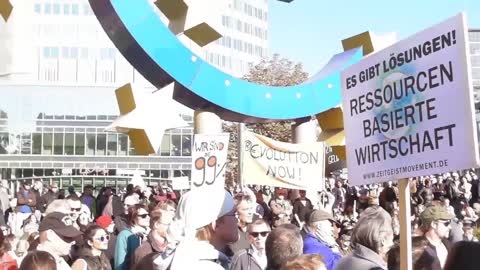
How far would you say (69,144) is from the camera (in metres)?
55.8

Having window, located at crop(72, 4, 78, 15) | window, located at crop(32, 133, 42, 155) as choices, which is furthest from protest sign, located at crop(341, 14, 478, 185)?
window, located at crop(72, 4, 78, 15)

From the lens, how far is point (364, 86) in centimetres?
461

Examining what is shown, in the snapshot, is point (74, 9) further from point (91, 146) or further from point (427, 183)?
point (427, 183)

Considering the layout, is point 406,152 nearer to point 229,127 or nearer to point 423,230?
point 423,230

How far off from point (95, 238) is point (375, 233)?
247cm

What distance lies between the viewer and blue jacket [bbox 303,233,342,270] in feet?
18.9

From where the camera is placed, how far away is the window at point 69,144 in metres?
55.8

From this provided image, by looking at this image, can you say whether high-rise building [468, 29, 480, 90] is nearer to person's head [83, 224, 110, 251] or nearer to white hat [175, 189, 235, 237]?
person's head [83, 224, 110, 251]

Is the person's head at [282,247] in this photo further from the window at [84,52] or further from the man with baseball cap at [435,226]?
the window at [84,52]

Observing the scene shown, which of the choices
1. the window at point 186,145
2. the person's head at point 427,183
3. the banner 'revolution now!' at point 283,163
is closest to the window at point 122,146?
the window at point 186,145

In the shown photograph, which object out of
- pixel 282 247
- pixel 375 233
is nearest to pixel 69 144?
pixel 282 247

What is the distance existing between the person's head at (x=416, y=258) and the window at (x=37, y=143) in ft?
176

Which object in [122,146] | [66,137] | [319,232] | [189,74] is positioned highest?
[66,137]

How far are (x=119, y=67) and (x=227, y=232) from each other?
3013 inches
